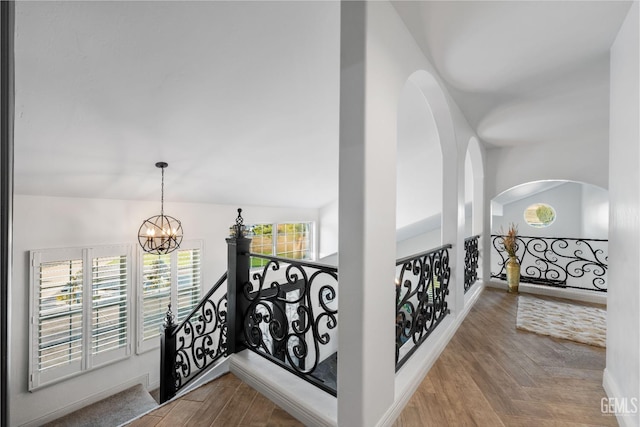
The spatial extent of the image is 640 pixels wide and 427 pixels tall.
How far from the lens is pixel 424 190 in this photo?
5.61 m

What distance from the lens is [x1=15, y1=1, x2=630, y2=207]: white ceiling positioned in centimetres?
176

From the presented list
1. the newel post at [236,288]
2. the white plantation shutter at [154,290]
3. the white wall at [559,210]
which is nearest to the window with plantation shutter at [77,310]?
the white plantation shutter at [154,290]

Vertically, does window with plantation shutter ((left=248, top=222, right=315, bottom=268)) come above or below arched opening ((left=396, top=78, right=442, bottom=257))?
below

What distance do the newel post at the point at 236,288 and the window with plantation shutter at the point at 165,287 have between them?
8.98ft

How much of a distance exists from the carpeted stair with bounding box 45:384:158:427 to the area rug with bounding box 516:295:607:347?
4.68 m

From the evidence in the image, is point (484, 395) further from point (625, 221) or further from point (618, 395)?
point (625, 221)

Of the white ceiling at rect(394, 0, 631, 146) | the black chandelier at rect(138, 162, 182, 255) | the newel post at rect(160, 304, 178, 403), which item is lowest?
the newel post at rect(160, 304, 178, 403)

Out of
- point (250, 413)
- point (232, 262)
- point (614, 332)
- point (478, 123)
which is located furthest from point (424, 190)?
point (250, 413)

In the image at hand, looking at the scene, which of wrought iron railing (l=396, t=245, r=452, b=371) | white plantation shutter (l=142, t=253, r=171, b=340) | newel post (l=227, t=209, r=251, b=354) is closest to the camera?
wrought iron railing (l=396, t=245, r=452, b=371)

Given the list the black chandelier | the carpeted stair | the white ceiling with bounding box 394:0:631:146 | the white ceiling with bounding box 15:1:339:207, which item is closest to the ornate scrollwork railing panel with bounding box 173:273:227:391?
the carpeted stair

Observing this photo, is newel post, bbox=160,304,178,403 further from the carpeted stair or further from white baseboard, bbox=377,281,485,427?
white baseboard, bbox=377,281,485,427

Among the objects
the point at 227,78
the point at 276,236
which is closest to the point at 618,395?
the point at 227,78

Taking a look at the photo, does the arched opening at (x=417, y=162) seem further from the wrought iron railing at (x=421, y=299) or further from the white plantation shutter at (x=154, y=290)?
the white plantation shutter at (x=154, y=290)

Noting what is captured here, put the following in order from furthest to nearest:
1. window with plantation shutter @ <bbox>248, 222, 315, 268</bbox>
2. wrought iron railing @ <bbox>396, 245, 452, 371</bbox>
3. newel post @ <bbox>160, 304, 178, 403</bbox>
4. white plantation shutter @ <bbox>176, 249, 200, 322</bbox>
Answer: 1. window with plantation shutter @ <bbox>248, 222, 315, 268</bbox>
2. white plantation shutter @ <bbox>176, 249, 200, 322</bbox>
3. newel post @ <bbox>160, 304, 178, 403</bbox>
4. wrought iron railing @ <bbox>396, 245, 452, 371</bbox>
